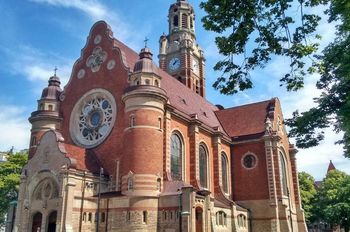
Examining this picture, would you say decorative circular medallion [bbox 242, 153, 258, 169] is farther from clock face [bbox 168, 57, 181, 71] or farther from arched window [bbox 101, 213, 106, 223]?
clock face [bbox 168, 57, 181, 71]

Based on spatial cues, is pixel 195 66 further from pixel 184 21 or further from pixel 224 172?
pixel 224 172

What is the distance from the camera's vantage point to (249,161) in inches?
1726

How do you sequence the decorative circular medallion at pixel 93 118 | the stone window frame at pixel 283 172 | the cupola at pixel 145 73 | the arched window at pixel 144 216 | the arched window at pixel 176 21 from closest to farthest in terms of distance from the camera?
1. the arched window at pixel 144 216
2. the cupola at pixel 145 73
3. the decorative circular medallion at pixel 93 118
4. the stone window frame at pixel 283 172
5. the arched window at pixel 176 21

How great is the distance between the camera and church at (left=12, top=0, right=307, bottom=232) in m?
29.1

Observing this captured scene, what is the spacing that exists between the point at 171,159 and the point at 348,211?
27.0 metres

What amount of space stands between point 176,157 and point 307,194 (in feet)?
103

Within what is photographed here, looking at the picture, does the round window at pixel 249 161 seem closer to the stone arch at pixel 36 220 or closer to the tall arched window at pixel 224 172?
the tall arched window at pixel 224 172

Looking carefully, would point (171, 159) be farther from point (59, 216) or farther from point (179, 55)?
point (179, 55)

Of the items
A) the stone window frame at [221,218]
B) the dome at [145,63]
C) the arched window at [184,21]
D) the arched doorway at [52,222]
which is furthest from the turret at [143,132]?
the arched window at [184,21]

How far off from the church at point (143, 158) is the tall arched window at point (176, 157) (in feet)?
0.33

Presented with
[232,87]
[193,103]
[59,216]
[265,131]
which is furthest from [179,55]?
[232,87]

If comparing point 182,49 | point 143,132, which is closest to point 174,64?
point 182,49

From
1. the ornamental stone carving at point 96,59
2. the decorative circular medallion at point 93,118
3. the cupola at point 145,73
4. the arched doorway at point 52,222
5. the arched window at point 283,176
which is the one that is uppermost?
the ornamental stone carving at point 96,59

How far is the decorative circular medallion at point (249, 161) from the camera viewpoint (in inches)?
1709
